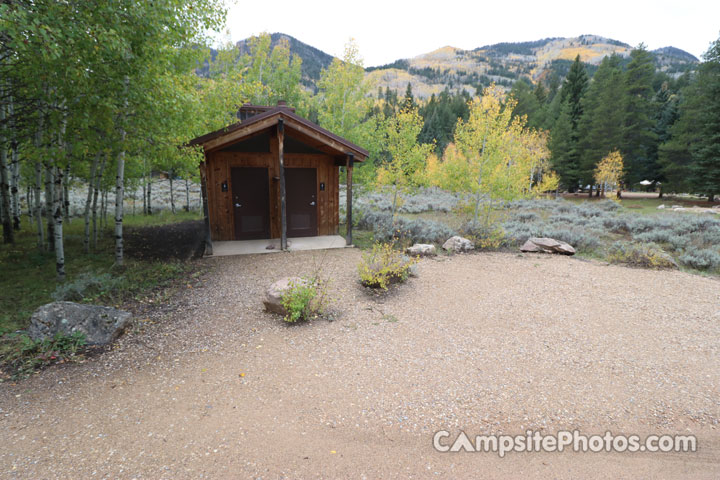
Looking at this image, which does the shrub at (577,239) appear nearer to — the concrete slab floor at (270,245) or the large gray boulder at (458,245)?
the large gray boulder at (458,245)

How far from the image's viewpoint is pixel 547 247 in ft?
36.5

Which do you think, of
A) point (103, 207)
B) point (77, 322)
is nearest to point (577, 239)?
point (77, 322)

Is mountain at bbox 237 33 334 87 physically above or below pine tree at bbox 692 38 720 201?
above

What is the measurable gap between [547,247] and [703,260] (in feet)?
13.0

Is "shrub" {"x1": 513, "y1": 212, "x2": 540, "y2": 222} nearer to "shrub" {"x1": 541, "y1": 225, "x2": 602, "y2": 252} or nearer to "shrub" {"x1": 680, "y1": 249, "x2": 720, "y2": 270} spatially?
"shrub" {"x1": 541, "y1": 225, "x2": 602, "y2": 252}

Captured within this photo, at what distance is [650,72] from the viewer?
3209cm

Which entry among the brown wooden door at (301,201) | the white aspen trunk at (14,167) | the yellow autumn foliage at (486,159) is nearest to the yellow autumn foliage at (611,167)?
the yellow autumn foliage at (486,159)

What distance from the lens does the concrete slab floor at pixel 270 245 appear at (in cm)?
1015

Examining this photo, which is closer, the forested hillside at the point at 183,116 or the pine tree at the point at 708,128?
the forested hillside at the point at 183,116

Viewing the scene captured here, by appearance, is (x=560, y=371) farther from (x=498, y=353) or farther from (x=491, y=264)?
(x=491, y=264)

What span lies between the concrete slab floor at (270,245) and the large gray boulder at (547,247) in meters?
6.56

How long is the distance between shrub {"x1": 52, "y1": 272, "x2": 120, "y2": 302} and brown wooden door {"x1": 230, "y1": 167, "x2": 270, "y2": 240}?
474cm

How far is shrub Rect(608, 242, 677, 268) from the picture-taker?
9.32m

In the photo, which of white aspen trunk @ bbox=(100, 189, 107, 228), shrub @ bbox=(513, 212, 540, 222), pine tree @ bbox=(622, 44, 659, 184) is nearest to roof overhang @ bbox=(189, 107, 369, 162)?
white aspen trunk @ bbox=(100, 189, 107, 228)
